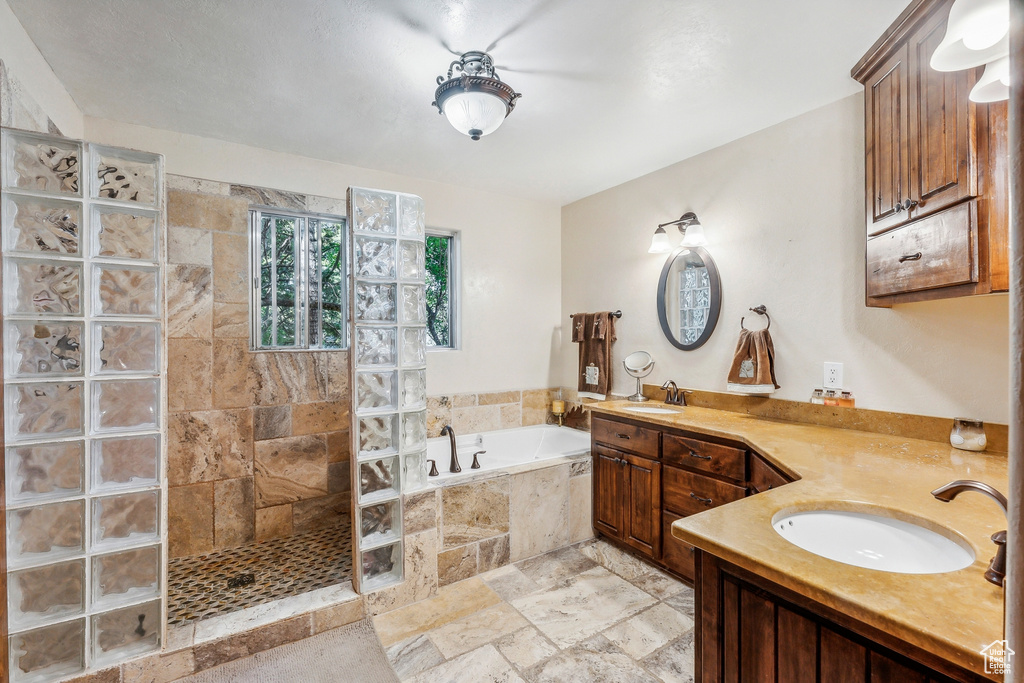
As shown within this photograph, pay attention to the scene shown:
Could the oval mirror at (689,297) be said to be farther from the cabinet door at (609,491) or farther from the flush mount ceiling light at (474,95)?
the flush mount ceiling light at (474,95)

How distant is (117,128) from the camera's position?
268 centimetres

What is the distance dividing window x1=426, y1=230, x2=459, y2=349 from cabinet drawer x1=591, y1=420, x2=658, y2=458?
1384mm

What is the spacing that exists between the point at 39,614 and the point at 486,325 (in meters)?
2.95

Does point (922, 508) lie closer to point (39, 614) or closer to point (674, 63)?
point (674, 63)

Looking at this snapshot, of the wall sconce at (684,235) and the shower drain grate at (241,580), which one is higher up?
the wall sconce at (684,235)

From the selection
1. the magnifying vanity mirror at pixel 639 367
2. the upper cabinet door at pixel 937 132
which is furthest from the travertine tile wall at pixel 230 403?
the upper cabinet door at pixel 937 132

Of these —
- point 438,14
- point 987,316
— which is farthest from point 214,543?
point 987,316

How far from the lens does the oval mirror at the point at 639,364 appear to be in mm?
3400

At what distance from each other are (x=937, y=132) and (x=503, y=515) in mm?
2661

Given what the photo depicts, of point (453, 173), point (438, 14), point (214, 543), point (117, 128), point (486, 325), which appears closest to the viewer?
point (438, 14)

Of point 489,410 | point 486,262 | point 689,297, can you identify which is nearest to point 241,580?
point 489,410

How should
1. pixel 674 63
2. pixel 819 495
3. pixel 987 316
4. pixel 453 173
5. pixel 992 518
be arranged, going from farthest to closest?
pixel 453 173 → pixel 674 63 → pixel 987 316 → pixel 819 495 → pixel 992 518

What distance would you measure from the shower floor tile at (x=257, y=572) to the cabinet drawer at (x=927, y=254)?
2.96 m

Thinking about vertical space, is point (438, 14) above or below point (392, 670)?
above
